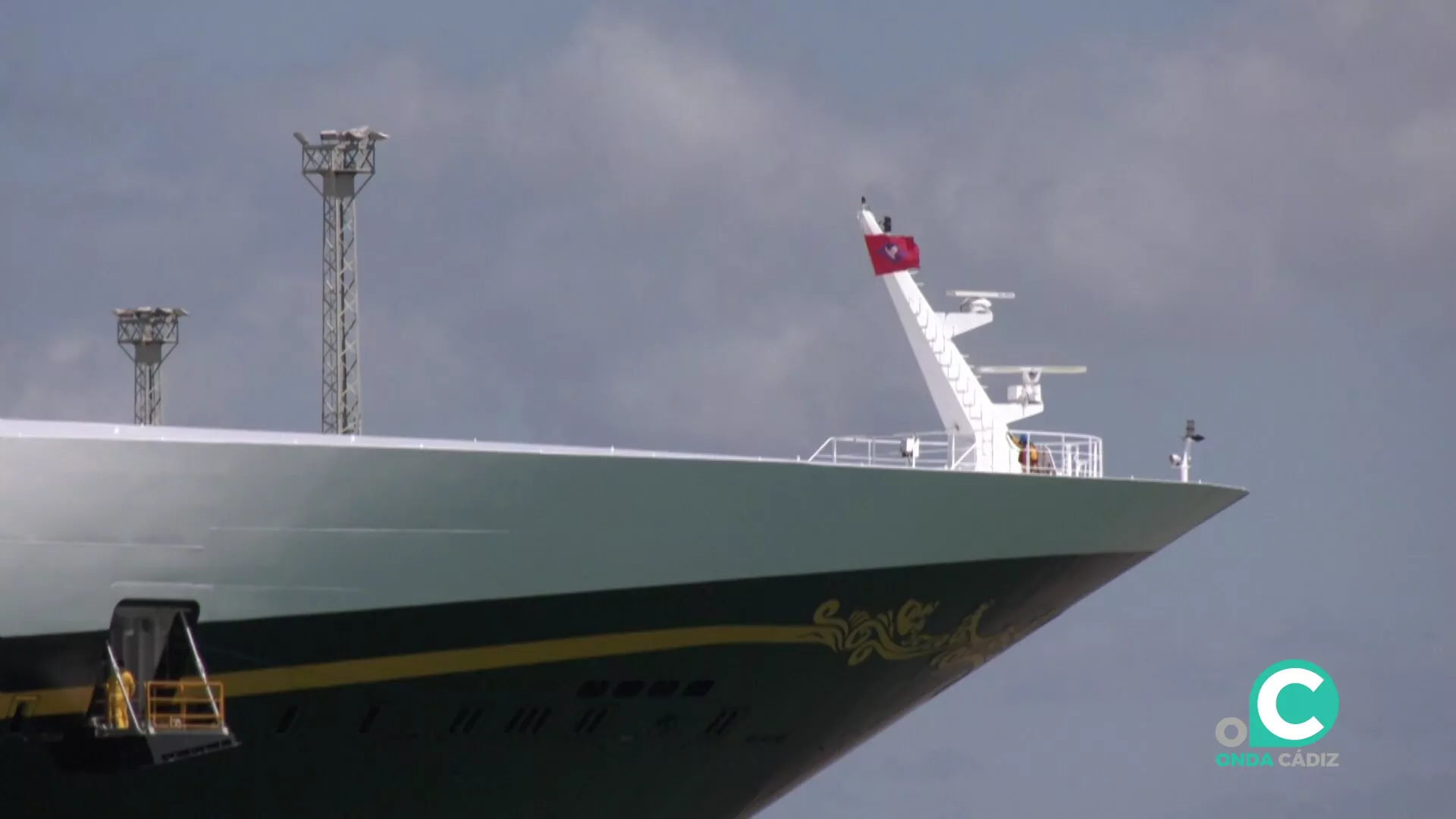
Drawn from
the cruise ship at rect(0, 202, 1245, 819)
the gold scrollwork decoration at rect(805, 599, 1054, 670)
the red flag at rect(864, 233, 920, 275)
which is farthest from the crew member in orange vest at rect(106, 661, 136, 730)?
the red flag at rect(864, 233, 920, 275)

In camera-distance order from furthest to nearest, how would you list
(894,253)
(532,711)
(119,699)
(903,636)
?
(894,253) → (903,636) → (532,711) → (119,699)

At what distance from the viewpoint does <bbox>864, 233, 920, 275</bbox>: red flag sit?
3125 cm

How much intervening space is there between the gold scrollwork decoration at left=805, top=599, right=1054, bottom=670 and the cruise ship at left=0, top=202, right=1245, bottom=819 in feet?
0.17

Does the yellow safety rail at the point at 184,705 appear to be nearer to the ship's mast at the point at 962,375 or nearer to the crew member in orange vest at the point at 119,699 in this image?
the crew member in orange vest at the point at 119,699

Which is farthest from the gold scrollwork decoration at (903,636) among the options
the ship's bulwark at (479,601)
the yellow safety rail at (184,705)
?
the yellow safety rail at (184,705)

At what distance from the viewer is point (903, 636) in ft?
92.3

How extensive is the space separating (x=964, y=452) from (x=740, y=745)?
480 cm

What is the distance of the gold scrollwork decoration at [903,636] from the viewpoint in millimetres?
27125

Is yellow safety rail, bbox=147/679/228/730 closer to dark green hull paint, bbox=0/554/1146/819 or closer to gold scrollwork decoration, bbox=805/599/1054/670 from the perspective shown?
dark green hull paint, bbox=0/554/1146/819

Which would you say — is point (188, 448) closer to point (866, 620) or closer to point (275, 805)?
point (275, 805)

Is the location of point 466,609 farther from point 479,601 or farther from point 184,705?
point 184,705

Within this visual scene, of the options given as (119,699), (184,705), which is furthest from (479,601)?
(119,699)

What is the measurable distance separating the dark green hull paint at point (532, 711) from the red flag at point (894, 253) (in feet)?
16.0

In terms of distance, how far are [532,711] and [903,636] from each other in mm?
5079
